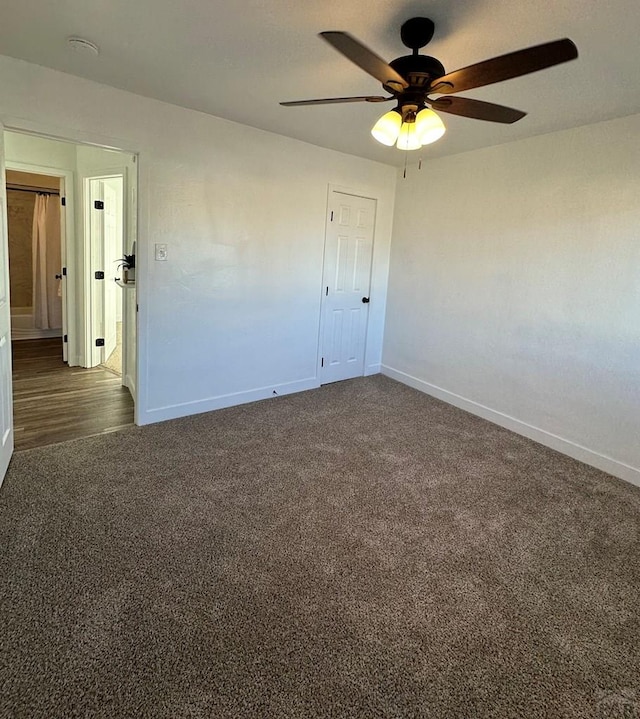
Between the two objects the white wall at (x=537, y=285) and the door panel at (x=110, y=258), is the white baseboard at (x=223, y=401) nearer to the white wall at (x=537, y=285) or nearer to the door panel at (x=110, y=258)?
the white wall at (x=537, y=285)

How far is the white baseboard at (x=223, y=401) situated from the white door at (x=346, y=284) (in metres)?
0.34

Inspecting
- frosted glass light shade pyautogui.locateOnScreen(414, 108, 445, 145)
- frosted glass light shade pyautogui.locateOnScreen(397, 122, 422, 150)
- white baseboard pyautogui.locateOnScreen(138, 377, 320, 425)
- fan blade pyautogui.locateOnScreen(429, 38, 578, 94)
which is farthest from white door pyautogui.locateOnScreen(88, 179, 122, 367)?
fan blade pyautogui.locateOnScreen(429, 38, 578, 94)

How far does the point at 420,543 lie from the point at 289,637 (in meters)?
0.89

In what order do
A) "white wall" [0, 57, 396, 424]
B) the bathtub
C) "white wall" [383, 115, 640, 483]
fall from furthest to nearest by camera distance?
the bathtub → "white wall" [383, 115, 640, 483] → "white wall" [0, 57, 396, 424]

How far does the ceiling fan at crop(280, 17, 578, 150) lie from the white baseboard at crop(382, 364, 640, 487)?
2.53m

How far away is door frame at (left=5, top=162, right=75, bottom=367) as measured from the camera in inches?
175

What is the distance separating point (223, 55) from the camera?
7.59 feet

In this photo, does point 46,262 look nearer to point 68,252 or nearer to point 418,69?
point 68,252

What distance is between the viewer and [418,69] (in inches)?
72.1

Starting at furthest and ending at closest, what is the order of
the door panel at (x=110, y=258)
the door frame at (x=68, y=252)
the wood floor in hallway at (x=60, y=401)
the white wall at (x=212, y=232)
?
the door panel at (x=110, y=258) → the door frame at (x=68, y=252) → the wood floor in hallway at (x=60, y=401) → the white wall at (x=212, y=232)

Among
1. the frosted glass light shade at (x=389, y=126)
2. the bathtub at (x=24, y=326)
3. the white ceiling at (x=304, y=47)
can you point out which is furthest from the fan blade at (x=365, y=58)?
the bathtub at (x=24, y=326)

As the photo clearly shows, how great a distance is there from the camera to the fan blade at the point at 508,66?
54.5 inches

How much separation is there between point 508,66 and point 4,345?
3011 millimetres

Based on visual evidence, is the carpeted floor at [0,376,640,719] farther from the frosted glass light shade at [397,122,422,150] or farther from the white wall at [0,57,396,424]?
the frosted glass light shade at [397,122,422,150]
